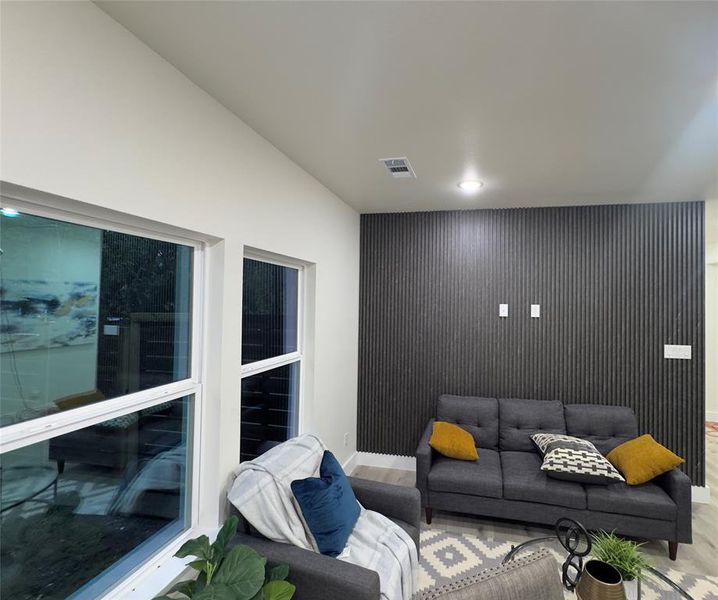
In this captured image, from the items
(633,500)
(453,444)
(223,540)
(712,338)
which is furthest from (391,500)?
(712,338)

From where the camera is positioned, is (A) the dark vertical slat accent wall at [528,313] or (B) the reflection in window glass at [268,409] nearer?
(B) the reflection in window glass at [268,409]

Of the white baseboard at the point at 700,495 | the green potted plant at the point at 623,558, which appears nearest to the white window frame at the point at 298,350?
the green potted plant at the point at 623,558

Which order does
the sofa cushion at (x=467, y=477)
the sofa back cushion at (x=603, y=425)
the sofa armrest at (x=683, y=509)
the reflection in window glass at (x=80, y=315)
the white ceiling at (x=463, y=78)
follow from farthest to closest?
the sofa back cushion at (x=603, y=425) < the sofa cushion at (x=467, y=477) < the sofa armrest at (x=683, y=509) < the white ceiling at (x=463, y=78) < the reflection in window glass at (x=80, y=315)

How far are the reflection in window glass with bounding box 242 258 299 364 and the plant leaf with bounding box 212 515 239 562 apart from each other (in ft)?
3.11

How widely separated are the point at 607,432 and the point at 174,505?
3.23 meters

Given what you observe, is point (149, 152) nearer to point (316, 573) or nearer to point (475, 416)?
point (316, 573)

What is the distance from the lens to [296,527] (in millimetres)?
1997

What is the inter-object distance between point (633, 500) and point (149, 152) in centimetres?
342

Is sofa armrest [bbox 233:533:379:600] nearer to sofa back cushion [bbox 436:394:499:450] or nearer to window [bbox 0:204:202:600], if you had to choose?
window [bbox 0:204:202:600]

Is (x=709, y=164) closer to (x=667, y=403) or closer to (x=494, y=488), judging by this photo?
(x=667, y=403)

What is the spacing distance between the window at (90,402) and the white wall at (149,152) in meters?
0.16

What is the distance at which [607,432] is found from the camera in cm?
338

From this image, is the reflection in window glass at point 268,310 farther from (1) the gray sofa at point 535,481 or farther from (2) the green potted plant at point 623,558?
(2) the green potted plant at point 623,558

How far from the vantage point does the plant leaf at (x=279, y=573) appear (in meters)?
1.66
